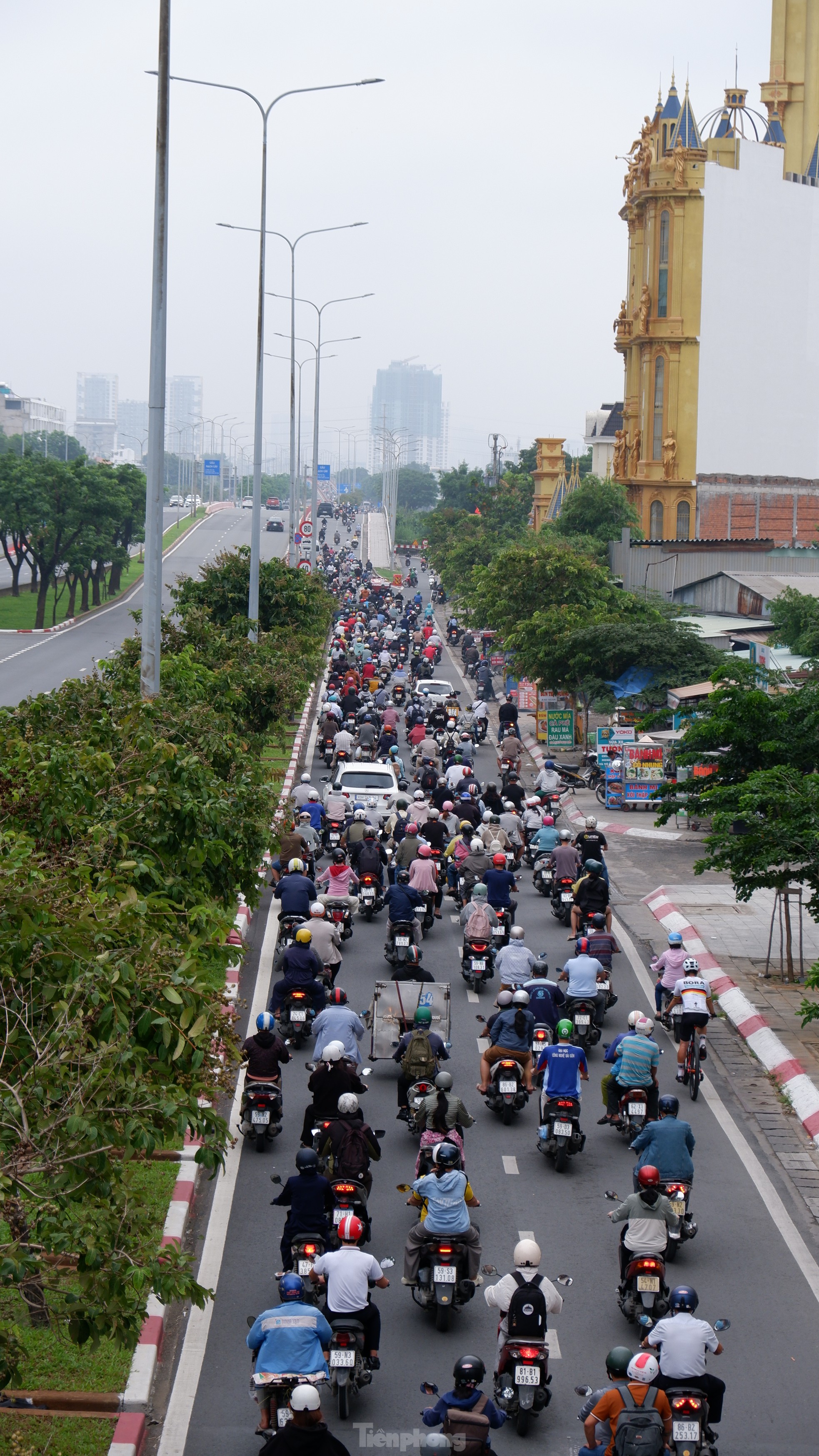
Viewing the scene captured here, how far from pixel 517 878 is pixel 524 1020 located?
10272 mm

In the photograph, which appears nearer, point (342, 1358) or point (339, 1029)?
point (342, 1358)

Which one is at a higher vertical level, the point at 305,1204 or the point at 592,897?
the point at 592,897

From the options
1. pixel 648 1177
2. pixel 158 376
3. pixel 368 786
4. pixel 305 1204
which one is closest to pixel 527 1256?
pixel 648 1177

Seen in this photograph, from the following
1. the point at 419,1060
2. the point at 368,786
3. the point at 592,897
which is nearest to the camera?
the point at 419,1060

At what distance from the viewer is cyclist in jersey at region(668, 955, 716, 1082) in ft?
44.8

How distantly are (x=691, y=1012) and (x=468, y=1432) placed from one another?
6.76 metres

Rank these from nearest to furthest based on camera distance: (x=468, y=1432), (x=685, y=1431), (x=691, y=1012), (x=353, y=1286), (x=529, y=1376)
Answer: (x=468, y=1432) → (x=685, y=1431) → (x=529, y=1376) → (x=353, y=1286) → (x=691, y=1012)

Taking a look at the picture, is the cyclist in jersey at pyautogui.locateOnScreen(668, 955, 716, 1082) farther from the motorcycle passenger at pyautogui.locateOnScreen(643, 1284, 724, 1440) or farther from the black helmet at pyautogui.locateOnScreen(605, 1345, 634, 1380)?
the black helmet at pyautogui.locateOnScreen(605, 1345, 634, 1380)

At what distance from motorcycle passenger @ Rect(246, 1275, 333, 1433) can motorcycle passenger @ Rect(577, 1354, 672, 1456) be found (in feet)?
4.47

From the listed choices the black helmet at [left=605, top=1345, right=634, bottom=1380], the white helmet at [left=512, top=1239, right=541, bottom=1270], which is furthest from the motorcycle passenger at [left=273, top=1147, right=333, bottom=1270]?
the black helmet at [left=605, top=1345, right=634, bottom=1380]

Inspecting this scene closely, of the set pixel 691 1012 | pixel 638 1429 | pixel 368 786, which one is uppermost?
pixel 368 786

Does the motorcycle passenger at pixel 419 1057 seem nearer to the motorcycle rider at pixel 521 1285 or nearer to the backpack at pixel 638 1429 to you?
the motorcycle rider at pixel 521 1285

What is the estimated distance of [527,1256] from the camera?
27.7 feet

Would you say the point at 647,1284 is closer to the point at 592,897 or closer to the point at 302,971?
the point at 302,971
